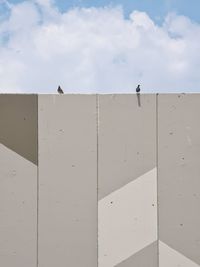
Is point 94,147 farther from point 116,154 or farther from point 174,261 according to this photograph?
point 174,261

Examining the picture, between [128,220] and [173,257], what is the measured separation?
0.42 meters

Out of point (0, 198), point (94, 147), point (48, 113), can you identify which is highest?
point (48, 113)

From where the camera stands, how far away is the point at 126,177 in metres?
2.55

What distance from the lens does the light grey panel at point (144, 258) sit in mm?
2555

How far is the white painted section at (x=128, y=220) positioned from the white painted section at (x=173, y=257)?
10 centimetres

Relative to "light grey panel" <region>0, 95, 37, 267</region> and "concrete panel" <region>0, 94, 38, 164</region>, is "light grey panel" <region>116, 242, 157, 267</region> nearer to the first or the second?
"light grey panel" <region>0, 95, 37, 267</region>

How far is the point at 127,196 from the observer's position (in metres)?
2.56

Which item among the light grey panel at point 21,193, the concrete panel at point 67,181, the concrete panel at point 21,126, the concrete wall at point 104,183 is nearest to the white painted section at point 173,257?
the concrete wall at point 104,183

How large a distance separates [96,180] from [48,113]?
60cm

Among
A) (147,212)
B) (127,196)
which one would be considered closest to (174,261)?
(147,212)

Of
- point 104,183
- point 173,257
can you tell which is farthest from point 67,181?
point 173,257

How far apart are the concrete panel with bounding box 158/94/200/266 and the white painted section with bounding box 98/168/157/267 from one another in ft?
0.24

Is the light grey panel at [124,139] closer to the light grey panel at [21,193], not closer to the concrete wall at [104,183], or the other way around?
the concrete wall at [104,183]

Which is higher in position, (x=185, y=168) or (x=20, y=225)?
(x=185, y=168)
